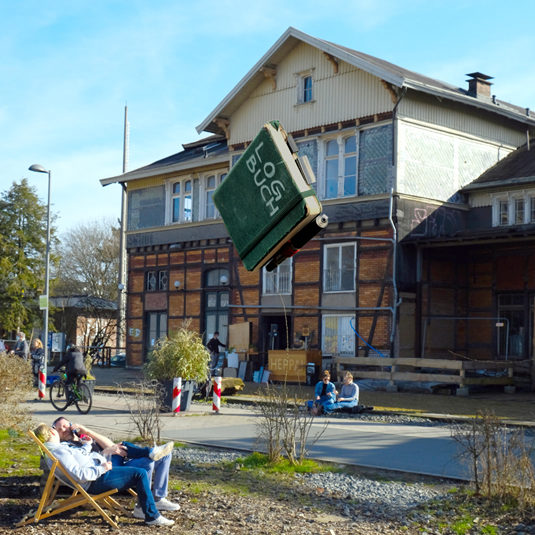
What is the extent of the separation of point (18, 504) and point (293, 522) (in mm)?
2696

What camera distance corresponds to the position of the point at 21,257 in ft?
156

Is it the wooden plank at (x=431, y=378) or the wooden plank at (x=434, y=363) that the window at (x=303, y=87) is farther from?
the wooden plank at (x=431, y=378)

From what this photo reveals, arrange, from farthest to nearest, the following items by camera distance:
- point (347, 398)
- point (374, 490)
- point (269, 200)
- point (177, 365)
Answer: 1. point (177, 365)
2. point (347, 398)
3. point (374, 490)
4. point (269, 200)

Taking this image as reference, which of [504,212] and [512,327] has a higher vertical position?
[504,212]

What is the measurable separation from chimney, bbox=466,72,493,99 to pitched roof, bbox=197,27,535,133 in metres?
0.24

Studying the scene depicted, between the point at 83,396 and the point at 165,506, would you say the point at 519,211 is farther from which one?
the point at 165,506

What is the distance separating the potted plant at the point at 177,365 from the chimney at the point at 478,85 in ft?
56.3

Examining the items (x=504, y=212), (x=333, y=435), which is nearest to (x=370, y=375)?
(x=504, y=212)

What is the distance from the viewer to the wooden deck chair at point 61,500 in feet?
24.5

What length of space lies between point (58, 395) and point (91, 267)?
4235 centimetres

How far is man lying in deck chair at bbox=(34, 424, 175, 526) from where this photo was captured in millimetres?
7527

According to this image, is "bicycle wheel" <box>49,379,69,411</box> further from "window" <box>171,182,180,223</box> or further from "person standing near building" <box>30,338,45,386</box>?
"window" <box>171,182,180,223</box>

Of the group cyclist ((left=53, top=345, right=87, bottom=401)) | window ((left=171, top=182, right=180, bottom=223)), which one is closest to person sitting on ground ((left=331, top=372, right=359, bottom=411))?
cyclist ((left=53, top=345, right=87, bottom=401))

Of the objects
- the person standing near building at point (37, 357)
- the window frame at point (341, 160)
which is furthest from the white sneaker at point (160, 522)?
the window frame at point (341, 160)
